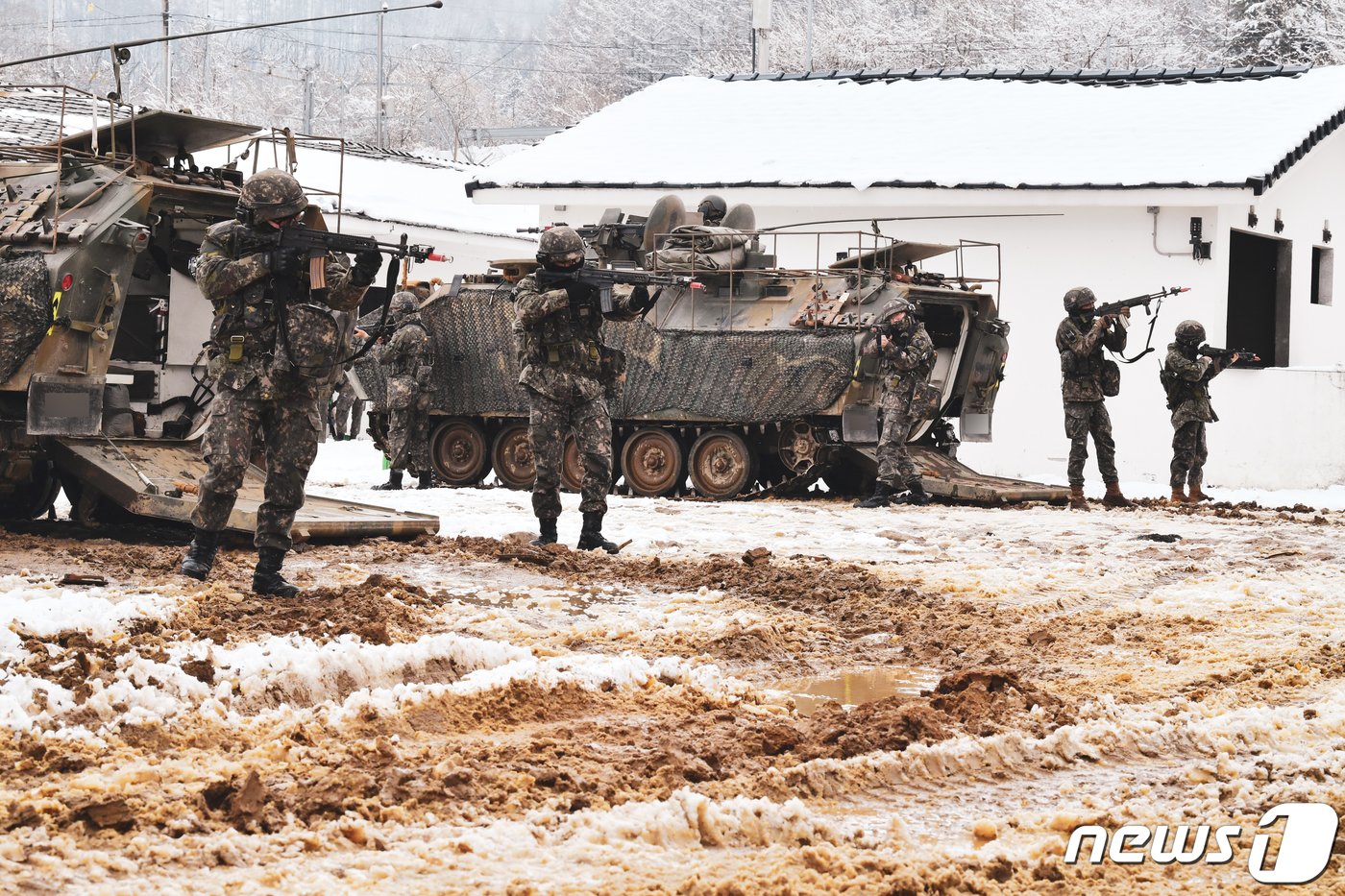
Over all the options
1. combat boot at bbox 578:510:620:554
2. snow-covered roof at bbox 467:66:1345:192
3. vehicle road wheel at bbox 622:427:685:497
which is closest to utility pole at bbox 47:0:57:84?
snow-covered roof at bbox 467:66:1345:192

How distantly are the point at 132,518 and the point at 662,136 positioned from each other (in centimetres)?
1370

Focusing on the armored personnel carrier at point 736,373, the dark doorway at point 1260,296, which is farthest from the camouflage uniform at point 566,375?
the dark doorway at point 1260,296

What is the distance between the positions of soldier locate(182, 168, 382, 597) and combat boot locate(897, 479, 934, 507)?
7919 millimetres

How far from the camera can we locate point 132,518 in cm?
1051

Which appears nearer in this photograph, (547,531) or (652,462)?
(547,531)

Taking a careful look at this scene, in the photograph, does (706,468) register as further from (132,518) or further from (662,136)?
(662,136)

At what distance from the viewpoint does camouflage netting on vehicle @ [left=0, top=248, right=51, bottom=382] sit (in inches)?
378

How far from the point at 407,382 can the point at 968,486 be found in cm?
532

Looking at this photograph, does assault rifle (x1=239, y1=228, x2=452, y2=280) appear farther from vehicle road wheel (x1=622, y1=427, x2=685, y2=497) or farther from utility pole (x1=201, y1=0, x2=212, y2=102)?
utility pole (x1=201, y1=0, x2=212, y2=102)

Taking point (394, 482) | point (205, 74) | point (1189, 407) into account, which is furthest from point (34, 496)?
point (205, 74)

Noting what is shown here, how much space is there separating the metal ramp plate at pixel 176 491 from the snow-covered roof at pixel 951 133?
34.8ft

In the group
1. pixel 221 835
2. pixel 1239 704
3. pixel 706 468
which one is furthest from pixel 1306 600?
pixel 706 468

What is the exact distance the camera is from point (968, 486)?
592 inches
